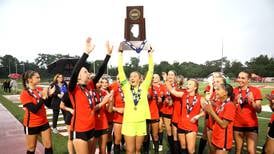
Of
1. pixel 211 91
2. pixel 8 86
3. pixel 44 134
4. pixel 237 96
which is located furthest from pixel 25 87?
pixel 8 86

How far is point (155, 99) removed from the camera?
714 centimetres

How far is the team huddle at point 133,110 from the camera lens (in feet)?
14.8

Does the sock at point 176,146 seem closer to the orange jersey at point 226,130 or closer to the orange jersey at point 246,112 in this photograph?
the orange jersey at point 246,112

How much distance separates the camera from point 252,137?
580 centimetres

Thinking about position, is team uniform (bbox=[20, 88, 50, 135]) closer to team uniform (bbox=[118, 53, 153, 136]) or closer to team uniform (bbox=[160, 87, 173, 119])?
team uniform (bbox=[118, 53, 153, 136])

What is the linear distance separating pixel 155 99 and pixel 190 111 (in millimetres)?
1683

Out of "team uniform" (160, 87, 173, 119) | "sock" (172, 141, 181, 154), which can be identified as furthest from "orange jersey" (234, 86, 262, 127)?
"team uniform" (160, 87, 173, 119)

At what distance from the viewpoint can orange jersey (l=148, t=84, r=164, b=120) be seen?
694 centimetres

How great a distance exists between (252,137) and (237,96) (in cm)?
85

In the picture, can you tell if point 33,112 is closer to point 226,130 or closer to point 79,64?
point 79,64

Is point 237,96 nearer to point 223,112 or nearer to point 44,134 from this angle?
point 223,112

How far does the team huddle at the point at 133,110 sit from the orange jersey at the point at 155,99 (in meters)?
0.61

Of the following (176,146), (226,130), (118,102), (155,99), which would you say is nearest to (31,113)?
(118,102)

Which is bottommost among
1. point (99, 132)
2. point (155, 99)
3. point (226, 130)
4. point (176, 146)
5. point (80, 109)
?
point (176, 146)
